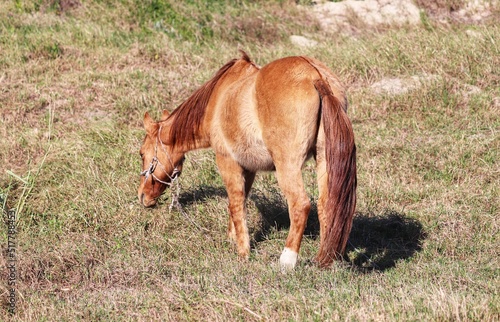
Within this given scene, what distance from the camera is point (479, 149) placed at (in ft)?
26.0

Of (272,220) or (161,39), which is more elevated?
(272,220)

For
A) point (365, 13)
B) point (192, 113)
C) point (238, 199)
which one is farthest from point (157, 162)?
point (365, 13)

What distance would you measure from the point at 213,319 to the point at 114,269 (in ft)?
4.94

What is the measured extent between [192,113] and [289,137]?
1314 millimetres

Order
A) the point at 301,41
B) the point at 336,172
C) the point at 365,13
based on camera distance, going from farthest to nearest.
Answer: the point at 365,13 < the point at 301,41 < the point at 336,172

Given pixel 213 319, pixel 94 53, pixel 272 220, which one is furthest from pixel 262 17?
pixel 213 319

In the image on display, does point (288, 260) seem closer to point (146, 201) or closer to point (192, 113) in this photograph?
point (192, 113)

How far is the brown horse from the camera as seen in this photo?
17.3 feet

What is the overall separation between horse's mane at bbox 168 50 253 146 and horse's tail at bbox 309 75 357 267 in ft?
4.10

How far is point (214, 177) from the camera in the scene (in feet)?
25.6

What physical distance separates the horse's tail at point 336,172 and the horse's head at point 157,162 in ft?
5.93

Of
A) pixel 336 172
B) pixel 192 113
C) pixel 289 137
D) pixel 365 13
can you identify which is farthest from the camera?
pixel 365 13

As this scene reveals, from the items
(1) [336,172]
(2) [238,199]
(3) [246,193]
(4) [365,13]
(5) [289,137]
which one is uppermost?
(5) [289,137]

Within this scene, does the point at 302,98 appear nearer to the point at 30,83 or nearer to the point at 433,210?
the point at 433,210
